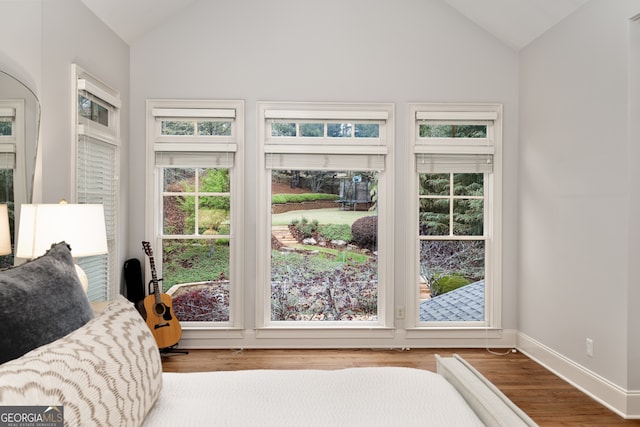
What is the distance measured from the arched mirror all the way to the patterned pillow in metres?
1.46

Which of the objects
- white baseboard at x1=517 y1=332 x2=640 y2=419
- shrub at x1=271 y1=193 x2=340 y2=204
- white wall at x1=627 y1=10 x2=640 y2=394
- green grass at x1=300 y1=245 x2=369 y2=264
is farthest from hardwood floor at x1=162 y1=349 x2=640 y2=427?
shrub at x1=271 y1=193 x2=340 y2=204

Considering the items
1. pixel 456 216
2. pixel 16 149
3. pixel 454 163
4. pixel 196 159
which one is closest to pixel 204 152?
pixel 196 159

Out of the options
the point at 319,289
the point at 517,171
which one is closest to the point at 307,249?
the point at 319,289

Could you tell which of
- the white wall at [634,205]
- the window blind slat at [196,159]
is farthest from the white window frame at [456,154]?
the window blind slat at [196,159]

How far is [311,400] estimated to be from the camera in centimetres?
142

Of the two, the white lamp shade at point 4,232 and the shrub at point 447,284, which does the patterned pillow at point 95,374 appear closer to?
the white lamp shade at point 4,232

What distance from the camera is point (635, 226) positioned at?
9.41ft

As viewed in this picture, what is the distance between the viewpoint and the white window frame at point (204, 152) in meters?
4.19

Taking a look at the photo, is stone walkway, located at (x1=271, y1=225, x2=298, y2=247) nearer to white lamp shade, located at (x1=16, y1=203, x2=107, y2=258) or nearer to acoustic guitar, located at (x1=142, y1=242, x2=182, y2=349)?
acoustic guitar, located at (x1=142, y1=242, x2=182, y2=349)

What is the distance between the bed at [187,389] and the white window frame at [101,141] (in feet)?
6.77

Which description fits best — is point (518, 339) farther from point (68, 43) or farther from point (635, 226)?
point (68, 43)

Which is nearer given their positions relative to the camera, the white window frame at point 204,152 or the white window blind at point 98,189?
the white window blind at point 98,189

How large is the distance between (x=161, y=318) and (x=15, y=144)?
1998 mm

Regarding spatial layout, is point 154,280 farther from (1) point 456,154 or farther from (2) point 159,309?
(1) point 456,154
